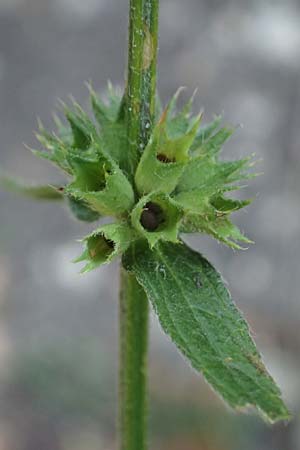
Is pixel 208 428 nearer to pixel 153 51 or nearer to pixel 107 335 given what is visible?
pixel 107 335

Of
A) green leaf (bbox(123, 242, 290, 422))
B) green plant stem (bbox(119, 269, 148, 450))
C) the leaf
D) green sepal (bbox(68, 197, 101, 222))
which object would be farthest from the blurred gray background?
green leaf (bbox(123, 242, 290, 422))

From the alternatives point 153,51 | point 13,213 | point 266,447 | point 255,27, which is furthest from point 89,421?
point 255,27

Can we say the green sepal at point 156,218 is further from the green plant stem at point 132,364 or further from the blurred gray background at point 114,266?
the blurred gray background at point 114,266

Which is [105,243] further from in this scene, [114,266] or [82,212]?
[114,266]

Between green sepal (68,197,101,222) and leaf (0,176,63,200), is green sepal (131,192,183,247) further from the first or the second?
leaf (0,176,63,200)

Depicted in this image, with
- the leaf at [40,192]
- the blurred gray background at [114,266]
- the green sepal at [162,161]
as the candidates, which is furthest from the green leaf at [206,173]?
the blurred gray background at [114,266]

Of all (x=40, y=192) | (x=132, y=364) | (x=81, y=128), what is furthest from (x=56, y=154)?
(x=132, y=364)
